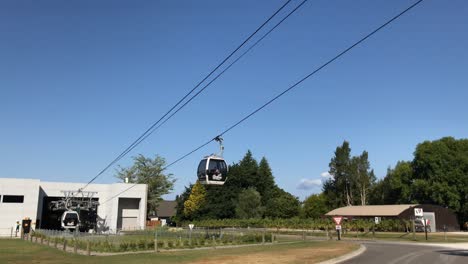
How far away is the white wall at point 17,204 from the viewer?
58.3 meters

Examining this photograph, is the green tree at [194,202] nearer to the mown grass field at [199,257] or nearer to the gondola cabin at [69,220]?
the gondola cabin at [69,220]

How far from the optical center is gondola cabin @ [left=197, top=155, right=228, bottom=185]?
24609 mm

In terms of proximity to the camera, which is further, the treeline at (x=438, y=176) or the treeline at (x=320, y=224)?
the treeline at (x=438, y=176)

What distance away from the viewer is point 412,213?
65438 mm

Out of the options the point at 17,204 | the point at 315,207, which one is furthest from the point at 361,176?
the point at 17,204

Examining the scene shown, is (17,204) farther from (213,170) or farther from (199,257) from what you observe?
(199,257)

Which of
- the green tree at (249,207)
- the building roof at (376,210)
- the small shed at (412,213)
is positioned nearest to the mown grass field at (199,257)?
the small shed at (412,213)

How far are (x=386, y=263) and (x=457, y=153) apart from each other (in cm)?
7087

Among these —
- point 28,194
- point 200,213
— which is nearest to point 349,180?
point 200,213

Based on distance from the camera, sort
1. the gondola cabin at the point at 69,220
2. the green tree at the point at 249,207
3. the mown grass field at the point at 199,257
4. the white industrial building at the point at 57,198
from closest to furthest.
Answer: the mown grass field at the point at 199,257
the gondola cabin at the point at 69,220
the white industrial building at the point at 57,198
the green tree at the point at 249,207

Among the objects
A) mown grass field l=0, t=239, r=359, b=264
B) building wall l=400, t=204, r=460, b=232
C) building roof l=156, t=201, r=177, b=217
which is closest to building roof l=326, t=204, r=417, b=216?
building wall l=400, t=204, r=460, b=232

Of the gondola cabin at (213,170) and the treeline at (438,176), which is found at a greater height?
the treeline at (438,176)

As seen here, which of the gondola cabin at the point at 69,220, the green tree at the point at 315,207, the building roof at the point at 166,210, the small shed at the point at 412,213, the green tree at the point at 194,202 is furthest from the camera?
the building roof at the point at 166,210

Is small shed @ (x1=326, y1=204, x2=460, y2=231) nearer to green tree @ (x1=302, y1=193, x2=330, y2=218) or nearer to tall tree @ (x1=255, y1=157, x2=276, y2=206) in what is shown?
green tree @ (x1=302, y1=193, x2=330, y2=218)
